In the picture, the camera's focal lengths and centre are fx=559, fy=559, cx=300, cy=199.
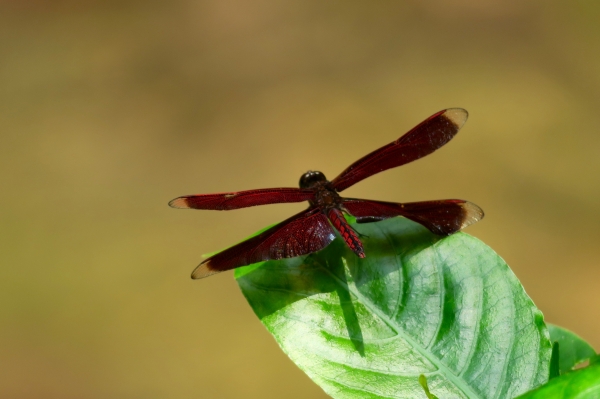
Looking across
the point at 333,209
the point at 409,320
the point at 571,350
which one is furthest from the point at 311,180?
the point at 571,350

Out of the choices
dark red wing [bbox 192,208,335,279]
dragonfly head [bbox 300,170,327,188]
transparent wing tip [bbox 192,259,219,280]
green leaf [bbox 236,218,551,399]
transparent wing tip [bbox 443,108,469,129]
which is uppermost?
dragonfly head [bbox 300,170,327,188]

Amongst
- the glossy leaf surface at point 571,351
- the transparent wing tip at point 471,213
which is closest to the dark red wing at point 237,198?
the transparent wing tip at point 471,213

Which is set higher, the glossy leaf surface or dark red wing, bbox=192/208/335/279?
dark red wing, bbox=192/208/335/279

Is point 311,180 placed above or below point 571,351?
above

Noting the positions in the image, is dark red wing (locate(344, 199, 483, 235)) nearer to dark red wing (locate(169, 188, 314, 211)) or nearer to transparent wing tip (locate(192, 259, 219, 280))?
dark red wing (locate(169, 188, 314, 211))

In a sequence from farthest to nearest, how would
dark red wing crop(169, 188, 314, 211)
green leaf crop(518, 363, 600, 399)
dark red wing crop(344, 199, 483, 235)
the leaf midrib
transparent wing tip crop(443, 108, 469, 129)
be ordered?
transparent wing tip crop(443, 108, 469, 129)
dark red wing crop(169, 188, 314, 211)
dark red wing crop(344, 199, 483, 235)
the leaf midrib
green leaf crop(518, 363, 600, 399)

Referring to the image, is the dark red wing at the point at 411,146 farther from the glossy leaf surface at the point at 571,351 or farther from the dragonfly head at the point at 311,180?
the glossy leaf surface at the point at 571,351

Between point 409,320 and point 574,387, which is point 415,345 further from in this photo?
point 574,387

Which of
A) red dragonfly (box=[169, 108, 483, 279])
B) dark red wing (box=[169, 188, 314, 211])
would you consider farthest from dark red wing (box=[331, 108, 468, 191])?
dark red wing (box=[169, 188, 314, 211])
